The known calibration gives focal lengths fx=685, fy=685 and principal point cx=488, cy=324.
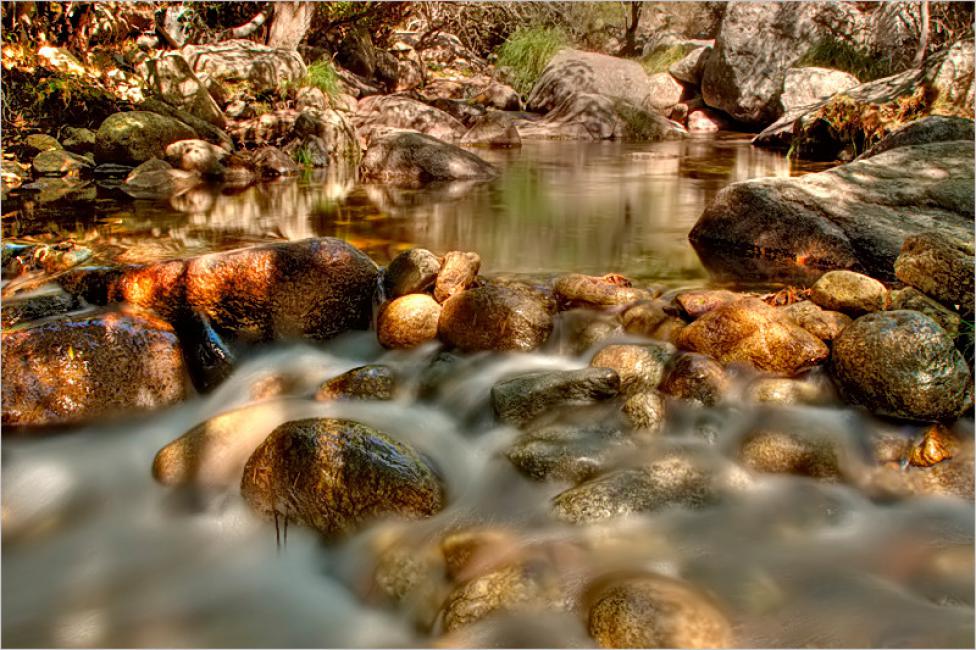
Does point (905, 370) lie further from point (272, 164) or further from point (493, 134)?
point (493, 134)

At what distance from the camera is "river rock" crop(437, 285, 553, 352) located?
397 centimetres

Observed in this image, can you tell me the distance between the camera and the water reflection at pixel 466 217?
5.62 m

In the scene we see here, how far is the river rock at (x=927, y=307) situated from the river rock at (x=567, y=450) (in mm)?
1790

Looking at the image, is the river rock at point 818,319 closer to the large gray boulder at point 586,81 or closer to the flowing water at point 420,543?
the flowing water at point 420,543

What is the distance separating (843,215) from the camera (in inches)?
207

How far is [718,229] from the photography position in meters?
5.93

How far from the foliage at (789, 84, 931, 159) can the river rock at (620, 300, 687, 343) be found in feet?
27.0

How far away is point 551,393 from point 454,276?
1.31 metres

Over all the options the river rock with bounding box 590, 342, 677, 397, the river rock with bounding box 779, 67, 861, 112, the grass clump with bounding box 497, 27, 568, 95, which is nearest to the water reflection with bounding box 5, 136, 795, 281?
the river rock with bounding box 590, 342, 677, 397

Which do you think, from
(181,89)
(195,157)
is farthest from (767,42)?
(195,157)

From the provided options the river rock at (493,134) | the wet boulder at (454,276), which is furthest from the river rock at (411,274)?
the river rock at (493,134)

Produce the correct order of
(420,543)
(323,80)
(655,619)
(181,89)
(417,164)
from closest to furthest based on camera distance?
(655,619) → (420,543) → (417,164) → (181,89) → (323,80)

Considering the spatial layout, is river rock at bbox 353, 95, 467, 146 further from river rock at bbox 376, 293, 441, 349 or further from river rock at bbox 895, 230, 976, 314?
river rock at bbox 895, 230, 976, 314

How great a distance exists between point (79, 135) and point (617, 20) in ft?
64.1
